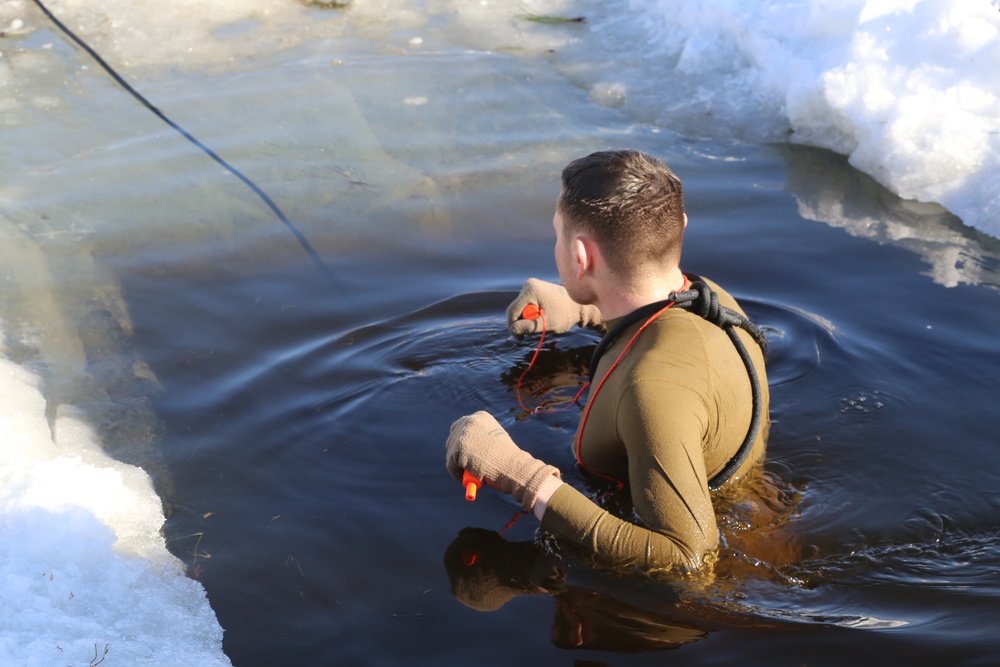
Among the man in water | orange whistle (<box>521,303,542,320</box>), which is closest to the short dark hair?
the man in water

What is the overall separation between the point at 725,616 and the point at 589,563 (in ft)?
1.32

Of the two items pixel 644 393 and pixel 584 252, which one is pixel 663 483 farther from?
pixel 584 252

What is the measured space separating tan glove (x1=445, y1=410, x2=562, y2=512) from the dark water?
0.26m

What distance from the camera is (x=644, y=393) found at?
2650 millimetres

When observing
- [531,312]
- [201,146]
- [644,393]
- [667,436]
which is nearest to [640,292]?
[644,393]

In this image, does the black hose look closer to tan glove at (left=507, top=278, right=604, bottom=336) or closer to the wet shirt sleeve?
tan glove at (left=507, top=278, right=604, bottom=336)

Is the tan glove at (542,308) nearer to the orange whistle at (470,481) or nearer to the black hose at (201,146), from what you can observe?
the black hose at (201,146)

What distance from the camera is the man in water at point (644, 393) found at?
2.63 meters

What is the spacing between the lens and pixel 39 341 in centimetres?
431

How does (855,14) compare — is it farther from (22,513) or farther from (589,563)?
(22,513)

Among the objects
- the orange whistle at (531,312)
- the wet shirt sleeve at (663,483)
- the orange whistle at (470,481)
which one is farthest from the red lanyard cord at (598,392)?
the orange whistle at (531,312)

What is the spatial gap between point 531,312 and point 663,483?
1641mm

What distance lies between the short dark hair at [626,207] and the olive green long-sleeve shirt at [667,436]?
7.8 inches

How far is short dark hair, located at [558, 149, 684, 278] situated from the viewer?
2.88 meters
